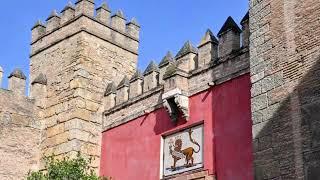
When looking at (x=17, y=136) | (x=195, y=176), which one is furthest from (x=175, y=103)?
(x=17, y=136)

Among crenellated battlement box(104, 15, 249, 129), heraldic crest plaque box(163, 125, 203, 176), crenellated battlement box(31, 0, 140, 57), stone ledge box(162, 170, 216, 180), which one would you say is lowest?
stone ledge box(162, 170, 216, 180)

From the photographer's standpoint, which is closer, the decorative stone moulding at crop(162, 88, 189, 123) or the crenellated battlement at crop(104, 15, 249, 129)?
the crenellated battlement at crop(104, 15, 249, 129)

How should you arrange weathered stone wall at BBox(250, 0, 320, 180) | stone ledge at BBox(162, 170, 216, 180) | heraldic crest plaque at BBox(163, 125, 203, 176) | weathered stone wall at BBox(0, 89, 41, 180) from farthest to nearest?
weathered stone wall at BBox(0, 89, 41, 180) < heraldic crest plaque at BBox(163, 125, 203, 176) < stone ledge at BBox(162, 170, 216, 180) < weathered stone wall at BBox(250, 0, 320, 180)

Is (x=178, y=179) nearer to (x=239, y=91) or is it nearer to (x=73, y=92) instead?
(x=239, y=91)

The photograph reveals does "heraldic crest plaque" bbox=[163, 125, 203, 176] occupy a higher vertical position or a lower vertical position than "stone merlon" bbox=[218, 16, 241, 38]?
lower

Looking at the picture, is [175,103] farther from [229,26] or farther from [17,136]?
[17,136]

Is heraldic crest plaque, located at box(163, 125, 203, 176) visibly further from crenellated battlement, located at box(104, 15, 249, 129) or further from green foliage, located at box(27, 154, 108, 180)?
green foliage, located at box(27, 154, 108, 180)

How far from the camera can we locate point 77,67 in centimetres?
1284

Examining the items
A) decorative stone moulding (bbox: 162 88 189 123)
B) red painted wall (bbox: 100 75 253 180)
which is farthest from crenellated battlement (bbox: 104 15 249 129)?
red painted wall (bbox: 100 75 253 180)

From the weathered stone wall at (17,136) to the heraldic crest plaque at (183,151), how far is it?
348 centimetres

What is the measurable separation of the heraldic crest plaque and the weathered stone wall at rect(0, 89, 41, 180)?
11.4ft

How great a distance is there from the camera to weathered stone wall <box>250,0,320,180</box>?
23.2ft

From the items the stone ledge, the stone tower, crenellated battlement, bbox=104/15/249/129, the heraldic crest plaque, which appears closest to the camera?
the stone ledge

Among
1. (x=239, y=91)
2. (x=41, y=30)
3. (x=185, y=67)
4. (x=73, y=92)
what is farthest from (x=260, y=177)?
(x=41, y=30)
